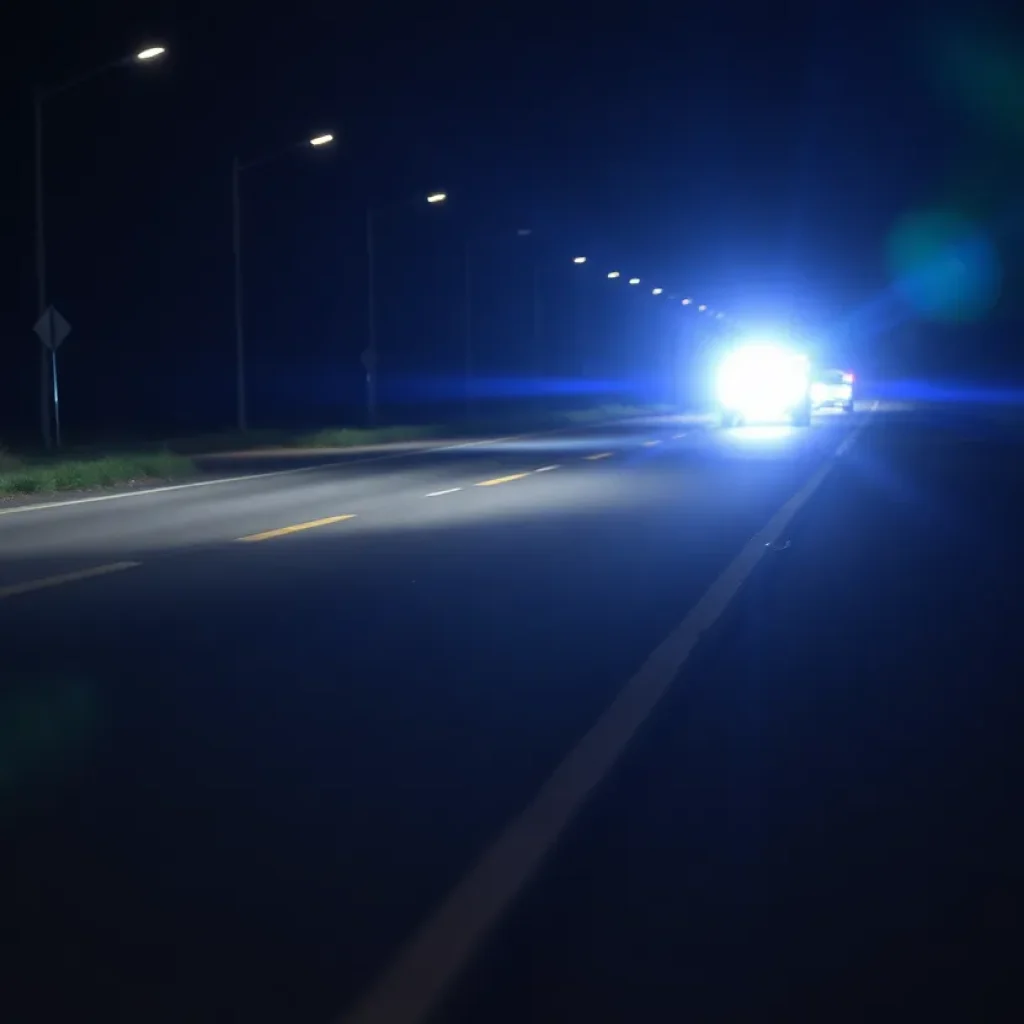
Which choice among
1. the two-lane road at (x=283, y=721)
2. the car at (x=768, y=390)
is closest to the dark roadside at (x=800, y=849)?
the two-lane road at (x=283, y=721)

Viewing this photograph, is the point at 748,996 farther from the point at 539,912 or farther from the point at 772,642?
the point at 772,642

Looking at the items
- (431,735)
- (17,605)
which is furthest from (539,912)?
(17,605)

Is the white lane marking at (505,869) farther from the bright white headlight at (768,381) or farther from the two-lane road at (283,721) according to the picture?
the bright white headlight at (768,381)

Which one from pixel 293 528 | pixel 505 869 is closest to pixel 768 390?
pixel 293 528

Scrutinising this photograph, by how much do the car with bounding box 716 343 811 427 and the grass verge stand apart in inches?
1416

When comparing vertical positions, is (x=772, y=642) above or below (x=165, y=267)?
below

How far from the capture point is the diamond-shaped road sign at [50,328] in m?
36.5

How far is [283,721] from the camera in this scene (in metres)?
9.93

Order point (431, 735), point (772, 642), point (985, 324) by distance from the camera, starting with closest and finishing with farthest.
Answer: point (431, 735) → point (772, 642) → point (985, 324)

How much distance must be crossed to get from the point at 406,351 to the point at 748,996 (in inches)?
5444

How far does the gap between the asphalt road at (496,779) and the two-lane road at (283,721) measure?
0.03 meters

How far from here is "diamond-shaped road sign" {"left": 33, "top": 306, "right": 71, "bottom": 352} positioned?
3653 cm

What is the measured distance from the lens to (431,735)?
9.56 m

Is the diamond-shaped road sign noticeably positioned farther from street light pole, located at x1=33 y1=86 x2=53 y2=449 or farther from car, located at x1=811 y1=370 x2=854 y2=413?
car, located at x1=811 y1=370 x2=854 y2=413
